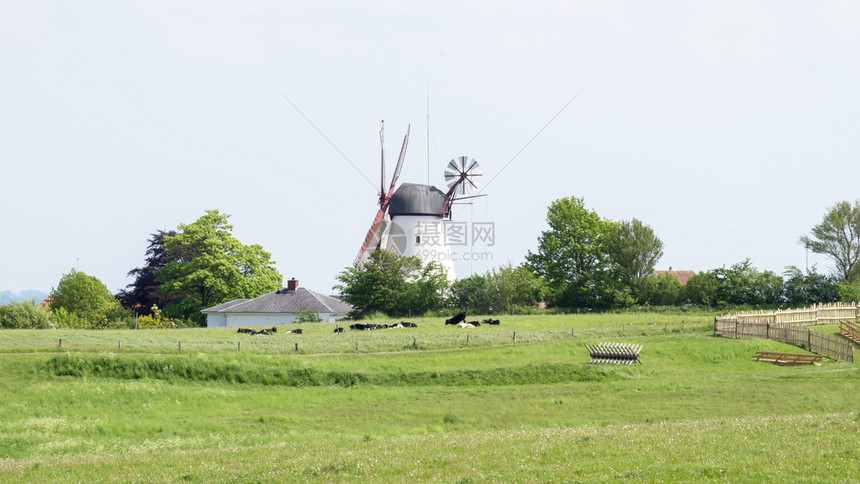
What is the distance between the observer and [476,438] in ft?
55.1

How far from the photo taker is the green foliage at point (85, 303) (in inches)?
2911

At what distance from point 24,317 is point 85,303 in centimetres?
2044

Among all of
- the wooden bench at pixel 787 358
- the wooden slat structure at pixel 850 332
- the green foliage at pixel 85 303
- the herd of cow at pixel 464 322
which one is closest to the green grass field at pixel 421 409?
the wooden bench at pixel 787 358

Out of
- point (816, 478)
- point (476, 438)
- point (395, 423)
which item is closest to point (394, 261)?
point (395, 423)

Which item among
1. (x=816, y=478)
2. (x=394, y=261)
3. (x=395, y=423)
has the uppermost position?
(x=394, y=261)

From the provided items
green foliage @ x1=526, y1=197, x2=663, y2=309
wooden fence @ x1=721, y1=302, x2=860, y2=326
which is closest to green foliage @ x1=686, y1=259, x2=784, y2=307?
green foliage @ x1=526, y1=197, x2=663, y2=309

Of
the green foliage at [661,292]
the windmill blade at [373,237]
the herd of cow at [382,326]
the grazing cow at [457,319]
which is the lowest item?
the herd of cow at [382,326]

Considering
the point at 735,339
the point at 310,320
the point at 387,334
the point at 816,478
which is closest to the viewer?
the point at 816,478

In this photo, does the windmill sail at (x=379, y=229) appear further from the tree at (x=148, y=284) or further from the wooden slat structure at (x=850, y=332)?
the wooden slat structure at (x=850, y=332)

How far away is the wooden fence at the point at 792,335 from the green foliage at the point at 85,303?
53118 mm

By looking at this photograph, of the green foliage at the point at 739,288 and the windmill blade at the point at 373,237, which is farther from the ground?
the windmill blade at the point at 373,237

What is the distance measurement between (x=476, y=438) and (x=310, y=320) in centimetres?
5421

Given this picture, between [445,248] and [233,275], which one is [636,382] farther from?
[233,275]

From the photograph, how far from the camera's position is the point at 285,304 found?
7375cm
